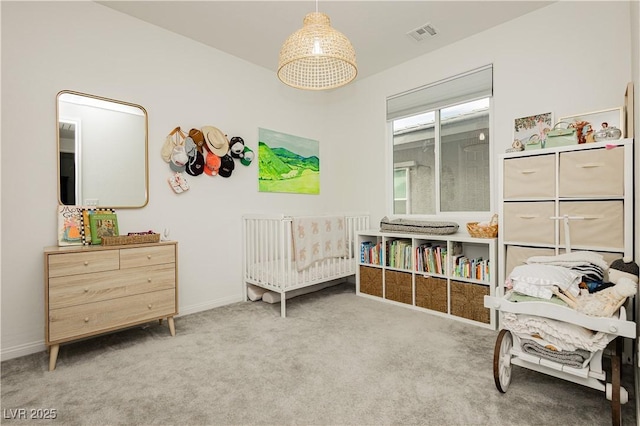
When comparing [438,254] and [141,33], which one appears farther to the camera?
[438,254]

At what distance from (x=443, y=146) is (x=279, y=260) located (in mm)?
2033

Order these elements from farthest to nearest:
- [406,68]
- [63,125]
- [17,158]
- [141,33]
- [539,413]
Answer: [406,68] → [141,33] → [63,125] → [17,158] → [539,413]

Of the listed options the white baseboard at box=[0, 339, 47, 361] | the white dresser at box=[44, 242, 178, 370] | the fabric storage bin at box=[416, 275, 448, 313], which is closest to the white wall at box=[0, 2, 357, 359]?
the white baseboard at box=[0, 339, 47, 361]

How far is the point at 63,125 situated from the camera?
87.7 inches

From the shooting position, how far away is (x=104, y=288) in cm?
203

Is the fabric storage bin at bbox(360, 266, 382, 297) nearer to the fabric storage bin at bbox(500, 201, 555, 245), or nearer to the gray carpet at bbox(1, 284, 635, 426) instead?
the gray carpet at bbox(1, 284, 635, 426)

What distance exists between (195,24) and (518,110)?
2.83 meters

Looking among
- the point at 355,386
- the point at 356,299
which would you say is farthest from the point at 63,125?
the point at 356,299

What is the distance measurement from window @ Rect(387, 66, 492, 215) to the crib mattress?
0.94 metres

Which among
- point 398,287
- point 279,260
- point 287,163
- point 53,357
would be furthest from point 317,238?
point 53,357

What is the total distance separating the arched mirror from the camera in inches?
88.0

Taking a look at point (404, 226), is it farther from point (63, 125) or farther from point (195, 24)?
point (63, 125)

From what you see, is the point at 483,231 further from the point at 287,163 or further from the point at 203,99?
the point at 203,99

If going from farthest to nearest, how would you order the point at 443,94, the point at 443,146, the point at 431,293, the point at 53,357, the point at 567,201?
the point at 443,146 < the point at 443,94 < the point at 431,293 < the point at 567,201 < the point at 53,357
